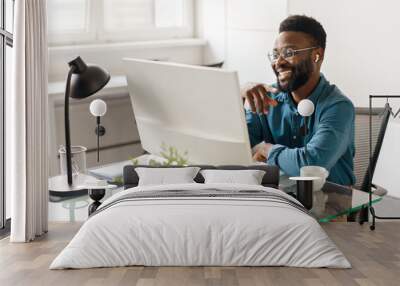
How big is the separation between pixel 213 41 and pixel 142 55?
2.04 feet

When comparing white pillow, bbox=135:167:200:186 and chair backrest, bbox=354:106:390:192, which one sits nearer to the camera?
white pillow, bbox=135:167:200:186

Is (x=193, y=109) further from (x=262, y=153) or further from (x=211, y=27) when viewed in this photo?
(x=211, y=27)

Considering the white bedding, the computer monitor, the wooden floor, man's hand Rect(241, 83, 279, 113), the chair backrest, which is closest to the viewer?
the wooden floor

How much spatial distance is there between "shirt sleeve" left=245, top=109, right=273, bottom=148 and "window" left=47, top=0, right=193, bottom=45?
1.54 metres

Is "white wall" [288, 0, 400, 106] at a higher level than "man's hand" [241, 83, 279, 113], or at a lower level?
higher

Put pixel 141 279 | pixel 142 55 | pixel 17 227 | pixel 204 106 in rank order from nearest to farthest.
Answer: pixel 141 279, pixel 17 227, pixel 204 106, pixel 142 55

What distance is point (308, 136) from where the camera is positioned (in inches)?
219

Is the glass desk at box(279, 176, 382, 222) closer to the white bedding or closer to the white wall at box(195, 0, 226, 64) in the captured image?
the white bedding

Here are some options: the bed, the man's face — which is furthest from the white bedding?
the man's face

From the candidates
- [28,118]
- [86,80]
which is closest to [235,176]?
[86,80]

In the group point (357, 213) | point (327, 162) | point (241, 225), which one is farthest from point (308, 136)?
point (241, 225)

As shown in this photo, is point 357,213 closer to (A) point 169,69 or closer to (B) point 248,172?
(B) point 248,172

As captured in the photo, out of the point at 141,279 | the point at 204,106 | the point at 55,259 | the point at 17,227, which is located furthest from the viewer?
the point at 204,106

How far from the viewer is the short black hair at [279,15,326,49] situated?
5.70m
